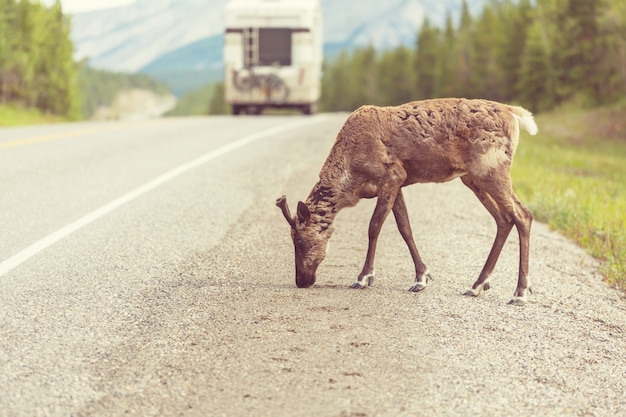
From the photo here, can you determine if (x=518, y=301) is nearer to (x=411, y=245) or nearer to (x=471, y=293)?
(x=471, y=293)

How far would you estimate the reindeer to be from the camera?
5715mm

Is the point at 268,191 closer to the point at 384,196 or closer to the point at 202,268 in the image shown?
the point at 202,268

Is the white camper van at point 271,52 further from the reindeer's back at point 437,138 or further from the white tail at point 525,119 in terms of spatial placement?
the white tail at point 525,119

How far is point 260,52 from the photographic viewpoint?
1079 inches

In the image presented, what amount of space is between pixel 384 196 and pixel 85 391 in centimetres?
255

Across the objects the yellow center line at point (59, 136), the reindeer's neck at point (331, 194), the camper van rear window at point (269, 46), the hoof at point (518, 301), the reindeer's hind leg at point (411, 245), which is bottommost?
the yellow center line at point (59, 136)

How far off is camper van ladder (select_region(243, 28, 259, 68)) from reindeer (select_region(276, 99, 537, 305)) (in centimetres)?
2114

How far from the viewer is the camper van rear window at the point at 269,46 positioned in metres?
26.8

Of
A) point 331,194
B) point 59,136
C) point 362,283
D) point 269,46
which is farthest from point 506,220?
point 269,46

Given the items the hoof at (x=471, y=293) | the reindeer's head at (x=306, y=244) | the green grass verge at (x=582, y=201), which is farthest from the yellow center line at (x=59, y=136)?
the hoof at (x=471, y=293)

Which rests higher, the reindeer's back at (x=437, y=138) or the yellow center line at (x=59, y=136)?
the reindeer's back at (x=437, y=138)

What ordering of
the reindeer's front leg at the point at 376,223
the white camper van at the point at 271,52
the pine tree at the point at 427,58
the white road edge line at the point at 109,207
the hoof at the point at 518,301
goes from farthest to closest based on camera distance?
1. the pine tree at the point at 427,58
2. the white camper van at the point at 271,52
3. the white road edge line at the point at 109,207
4. the reindeer's front leg at the point at 376,223
5. the hoof at the point at 518,301

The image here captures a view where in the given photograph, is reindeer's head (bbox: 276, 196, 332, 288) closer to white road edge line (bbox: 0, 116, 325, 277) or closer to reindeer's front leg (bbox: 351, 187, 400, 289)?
reindeer's front leg (bbox: 351, 187, 400, 289)

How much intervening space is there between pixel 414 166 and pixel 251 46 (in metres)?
21.5
